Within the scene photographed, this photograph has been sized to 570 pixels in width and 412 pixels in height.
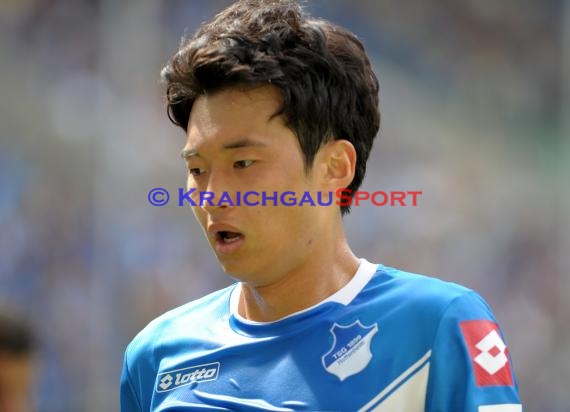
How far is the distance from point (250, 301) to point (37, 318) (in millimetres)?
2533

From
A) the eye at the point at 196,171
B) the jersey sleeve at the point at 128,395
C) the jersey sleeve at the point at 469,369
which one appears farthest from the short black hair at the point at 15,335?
the jersey sleeve at the point at 469,369

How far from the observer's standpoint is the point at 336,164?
247 cm

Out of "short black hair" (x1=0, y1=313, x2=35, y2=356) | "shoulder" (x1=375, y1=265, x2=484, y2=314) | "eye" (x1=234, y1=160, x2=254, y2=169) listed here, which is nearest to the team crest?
"shoulder" (x1=375, y1=265, x2=484, y2=314)

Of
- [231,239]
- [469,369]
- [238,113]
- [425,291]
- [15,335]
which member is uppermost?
[238,113]

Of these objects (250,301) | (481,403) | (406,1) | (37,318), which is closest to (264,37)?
(250,301)

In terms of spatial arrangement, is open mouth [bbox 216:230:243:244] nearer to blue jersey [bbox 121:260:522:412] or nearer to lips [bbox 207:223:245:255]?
lips [bbox 207:223:245:255]

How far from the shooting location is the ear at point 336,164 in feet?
8.02

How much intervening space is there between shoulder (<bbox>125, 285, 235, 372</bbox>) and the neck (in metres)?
0.20

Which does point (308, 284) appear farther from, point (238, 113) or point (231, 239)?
point (238, 113)

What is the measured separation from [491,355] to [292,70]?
0.81 meters

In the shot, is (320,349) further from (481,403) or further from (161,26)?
A: (161,26)

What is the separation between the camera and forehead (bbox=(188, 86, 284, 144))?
233 centimetres

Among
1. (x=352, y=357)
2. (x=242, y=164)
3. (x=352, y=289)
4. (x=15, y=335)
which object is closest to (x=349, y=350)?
(x=352, y=357)

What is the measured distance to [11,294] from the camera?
4840 millimetres
